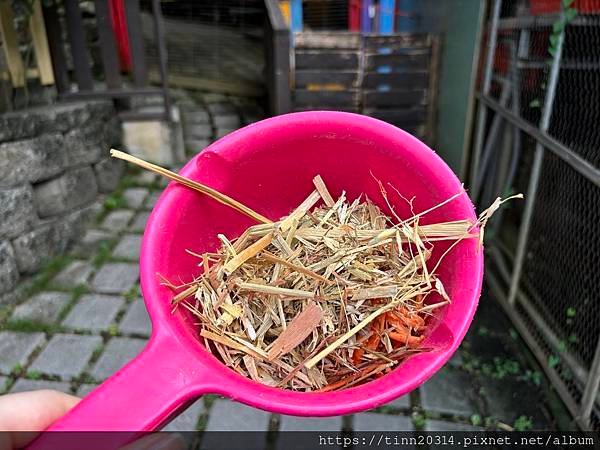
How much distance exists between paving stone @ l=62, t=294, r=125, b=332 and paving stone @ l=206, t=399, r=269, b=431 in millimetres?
712

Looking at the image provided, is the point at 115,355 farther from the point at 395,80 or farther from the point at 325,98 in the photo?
the point at 395,80

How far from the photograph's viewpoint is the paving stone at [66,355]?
228cm

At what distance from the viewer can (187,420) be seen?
2.09 metres

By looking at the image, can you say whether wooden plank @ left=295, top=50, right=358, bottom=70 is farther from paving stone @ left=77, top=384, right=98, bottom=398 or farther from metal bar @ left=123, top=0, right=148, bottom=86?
paving stone @ left=77, top=384, right=98, bottom=398

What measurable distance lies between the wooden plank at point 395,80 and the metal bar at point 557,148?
4.01ft

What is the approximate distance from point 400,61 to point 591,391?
2.78 meters

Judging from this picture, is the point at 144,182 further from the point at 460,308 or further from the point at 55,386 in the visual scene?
the point at 460,308

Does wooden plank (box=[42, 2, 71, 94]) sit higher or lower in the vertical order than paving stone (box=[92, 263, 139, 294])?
higher

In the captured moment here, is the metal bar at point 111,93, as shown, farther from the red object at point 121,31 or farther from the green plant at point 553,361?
the green plant at point 553,361

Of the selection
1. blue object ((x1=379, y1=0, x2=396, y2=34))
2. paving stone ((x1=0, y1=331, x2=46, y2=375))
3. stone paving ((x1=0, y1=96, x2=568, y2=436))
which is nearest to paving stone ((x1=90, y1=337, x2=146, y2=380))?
stone paving ((x1=0, y1=96, x2=568, y2=436))

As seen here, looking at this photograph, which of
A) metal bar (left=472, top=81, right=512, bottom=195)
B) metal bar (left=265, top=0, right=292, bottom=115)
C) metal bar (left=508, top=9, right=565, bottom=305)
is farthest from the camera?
metal bar (left=265, top=0, right=292, bottom=115)

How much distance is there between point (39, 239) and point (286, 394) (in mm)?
2306

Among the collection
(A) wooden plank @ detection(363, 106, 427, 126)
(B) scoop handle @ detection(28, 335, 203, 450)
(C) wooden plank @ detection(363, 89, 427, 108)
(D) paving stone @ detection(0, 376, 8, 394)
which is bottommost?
(D) paving stone @ detection(0, 376, 8, 394)

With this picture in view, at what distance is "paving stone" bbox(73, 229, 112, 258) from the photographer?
306 centimetres
